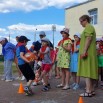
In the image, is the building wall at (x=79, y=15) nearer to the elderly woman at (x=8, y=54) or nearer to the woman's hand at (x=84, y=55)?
the elderly woman at (x=8, y=54)

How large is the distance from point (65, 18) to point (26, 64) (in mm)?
38693

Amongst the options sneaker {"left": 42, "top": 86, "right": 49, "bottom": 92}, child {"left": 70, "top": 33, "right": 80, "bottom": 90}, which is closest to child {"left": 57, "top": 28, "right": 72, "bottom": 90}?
child {"left": 70, "top": 33, "right": 80, "bottom": 90}

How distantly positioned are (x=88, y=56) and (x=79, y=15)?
3549 cm

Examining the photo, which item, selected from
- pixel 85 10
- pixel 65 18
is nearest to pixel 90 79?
pixel 85 10

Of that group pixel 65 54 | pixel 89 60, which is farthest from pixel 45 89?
pixel 89 60

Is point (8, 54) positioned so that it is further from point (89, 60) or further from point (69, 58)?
point (89, 60)

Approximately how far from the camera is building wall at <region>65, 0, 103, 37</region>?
40209mm

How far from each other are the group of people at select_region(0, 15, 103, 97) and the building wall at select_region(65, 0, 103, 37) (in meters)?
28.1

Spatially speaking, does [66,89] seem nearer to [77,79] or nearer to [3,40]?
[77,79]

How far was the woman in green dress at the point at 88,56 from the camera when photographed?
9.26 meters

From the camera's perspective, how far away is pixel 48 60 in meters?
10.7

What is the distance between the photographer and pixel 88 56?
368 inches

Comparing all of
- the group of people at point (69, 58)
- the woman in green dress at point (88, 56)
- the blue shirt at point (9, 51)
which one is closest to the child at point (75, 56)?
the group of people at point (69, 58)

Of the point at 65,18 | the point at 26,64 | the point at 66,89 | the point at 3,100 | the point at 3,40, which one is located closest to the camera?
the point at 3,100
